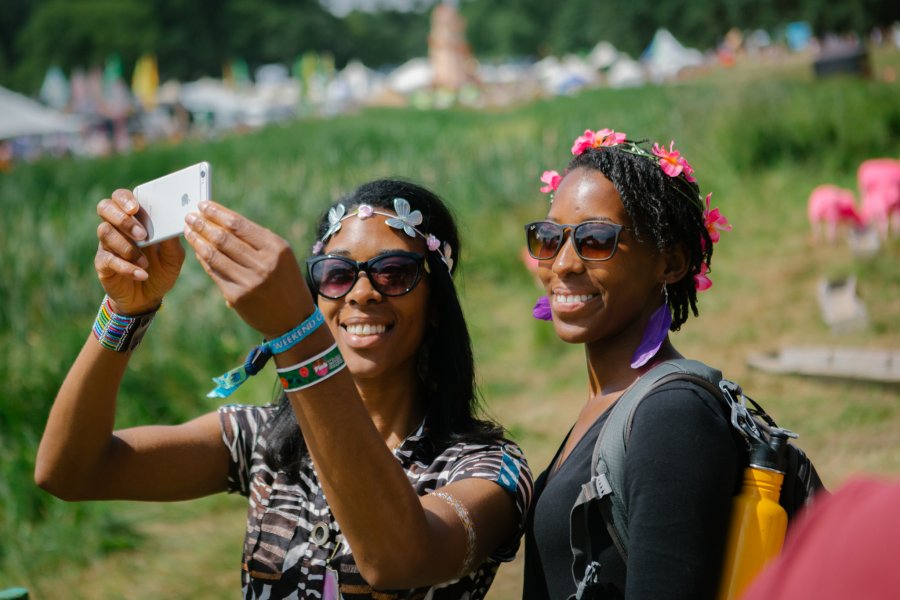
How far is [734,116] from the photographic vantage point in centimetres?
1379

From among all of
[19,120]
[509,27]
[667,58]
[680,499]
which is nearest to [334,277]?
[680,499]

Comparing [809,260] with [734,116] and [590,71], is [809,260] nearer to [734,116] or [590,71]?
[734,116]

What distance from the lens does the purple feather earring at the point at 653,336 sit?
6.69 ft

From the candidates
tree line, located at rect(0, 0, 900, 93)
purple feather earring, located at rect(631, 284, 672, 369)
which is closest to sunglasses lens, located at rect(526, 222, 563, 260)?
purple feather earring, located at rect(631, 284, 672, 369)

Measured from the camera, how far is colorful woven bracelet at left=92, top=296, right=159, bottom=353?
2115 mm

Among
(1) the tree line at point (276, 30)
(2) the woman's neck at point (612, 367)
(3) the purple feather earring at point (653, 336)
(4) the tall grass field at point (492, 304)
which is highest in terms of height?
(1) the tree line at point (276, 30)

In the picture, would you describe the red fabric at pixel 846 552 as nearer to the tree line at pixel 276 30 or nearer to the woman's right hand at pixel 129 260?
the woman's right hand at pixel 129 260

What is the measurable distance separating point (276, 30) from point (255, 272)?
85512 millimetres

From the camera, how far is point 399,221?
7.80 feet

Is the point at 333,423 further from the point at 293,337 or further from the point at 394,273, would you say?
the point at 394,273

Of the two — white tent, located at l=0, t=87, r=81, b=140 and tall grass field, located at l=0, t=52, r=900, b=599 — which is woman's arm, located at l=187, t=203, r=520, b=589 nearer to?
tall grass field, located at l=0, t=52, r=900, b=599

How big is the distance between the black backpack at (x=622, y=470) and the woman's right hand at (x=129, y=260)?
0.95 meters

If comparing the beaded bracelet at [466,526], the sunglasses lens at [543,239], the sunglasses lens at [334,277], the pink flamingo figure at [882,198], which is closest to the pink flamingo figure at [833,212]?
the pink flamingo figure at [882,198]

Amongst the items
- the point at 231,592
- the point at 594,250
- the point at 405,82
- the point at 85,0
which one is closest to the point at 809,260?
the point at 231,592
